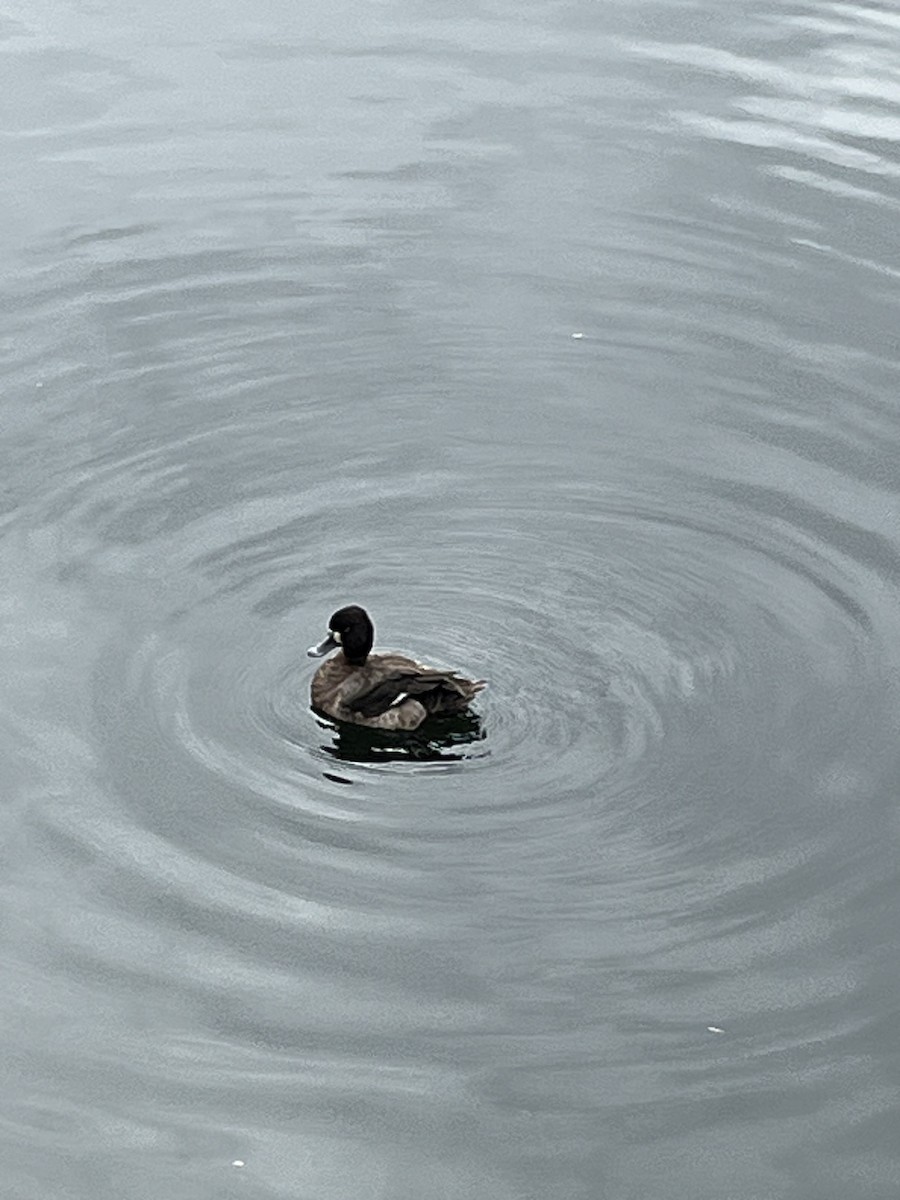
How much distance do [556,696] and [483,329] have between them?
4.32 metres

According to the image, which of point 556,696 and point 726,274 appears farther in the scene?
point 726,274

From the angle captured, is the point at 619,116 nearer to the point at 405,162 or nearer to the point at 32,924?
the point at 405,162

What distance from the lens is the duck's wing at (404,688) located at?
11.8m

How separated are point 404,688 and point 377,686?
146mm

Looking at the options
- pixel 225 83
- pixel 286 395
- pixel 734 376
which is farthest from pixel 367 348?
pixel 225 83

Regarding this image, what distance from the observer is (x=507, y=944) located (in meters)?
10.4

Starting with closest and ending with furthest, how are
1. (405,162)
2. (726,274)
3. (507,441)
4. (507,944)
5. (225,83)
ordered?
(507,944), (507,441), (726,274), (405,162), (225,83)

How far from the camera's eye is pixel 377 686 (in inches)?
467

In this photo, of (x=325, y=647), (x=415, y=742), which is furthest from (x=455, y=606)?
(x=415, y=742)

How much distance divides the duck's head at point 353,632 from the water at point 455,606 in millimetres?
445

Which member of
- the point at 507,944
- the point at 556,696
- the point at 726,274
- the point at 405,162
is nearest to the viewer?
the point at 507,944

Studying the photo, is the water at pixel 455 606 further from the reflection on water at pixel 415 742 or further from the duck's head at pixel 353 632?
the duck's head at pixel 353 632

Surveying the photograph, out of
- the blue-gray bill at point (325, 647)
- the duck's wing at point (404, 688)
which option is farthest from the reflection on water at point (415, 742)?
the blue-gray bill at point (325, 647)

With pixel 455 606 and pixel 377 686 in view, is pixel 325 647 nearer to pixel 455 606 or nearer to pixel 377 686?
pixel 377 686
